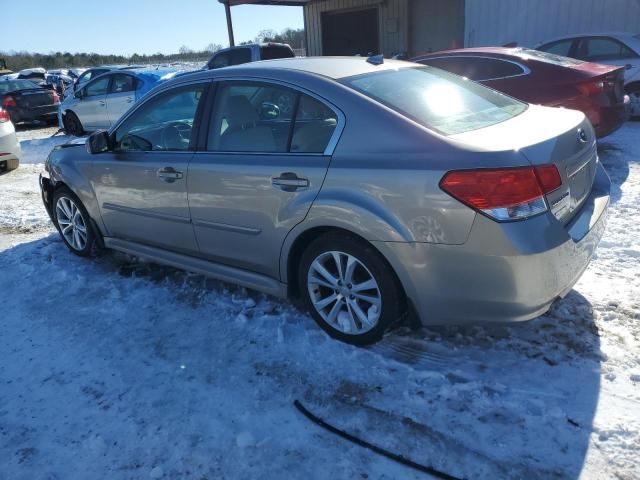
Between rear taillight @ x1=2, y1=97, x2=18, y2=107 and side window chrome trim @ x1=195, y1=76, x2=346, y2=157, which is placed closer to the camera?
side window chrome trim @ x1=195, y1=76, x2=346, y2=157

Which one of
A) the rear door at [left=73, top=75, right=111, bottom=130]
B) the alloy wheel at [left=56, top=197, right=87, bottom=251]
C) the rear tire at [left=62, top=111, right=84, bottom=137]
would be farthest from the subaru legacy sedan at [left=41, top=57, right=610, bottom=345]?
the rear tire at [left=62, top=111, right=84, bottom=137]

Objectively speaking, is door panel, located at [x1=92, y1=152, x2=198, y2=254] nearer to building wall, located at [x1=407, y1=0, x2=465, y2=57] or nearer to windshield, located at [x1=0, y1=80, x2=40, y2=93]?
windshield, located at [x1=0, y1=80, x2=40, y2=93]

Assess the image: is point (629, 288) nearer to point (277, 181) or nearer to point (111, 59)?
point (277, 181)

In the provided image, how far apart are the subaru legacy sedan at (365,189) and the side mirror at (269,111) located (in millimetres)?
11

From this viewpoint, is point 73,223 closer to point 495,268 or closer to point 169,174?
point 169,174

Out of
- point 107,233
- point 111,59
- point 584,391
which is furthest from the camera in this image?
point 111,59

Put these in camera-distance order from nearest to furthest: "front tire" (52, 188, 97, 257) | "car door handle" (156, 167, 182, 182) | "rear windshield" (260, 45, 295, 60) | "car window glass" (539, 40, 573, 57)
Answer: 1. "car door handle" (156, 167, 182, 182)
2. "front tire" (52, 188, 97, 257)
3. "car window glass" (539, 40, 573, 57)
4. "rear windshield" (260, 45, 295, 60)

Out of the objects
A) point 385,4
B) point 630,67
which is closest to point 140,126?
point 630,67

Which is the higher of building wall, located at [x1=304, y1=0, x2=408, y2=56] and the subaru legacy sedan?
building wall, located at [x1=304, y1=0, x2=408, y2=56]

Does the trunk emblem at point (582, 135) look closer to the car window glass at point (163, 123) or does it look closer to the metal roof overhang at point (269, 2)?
the car window glass at point (163, 123)

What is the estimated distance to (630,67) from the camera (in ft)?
29.1

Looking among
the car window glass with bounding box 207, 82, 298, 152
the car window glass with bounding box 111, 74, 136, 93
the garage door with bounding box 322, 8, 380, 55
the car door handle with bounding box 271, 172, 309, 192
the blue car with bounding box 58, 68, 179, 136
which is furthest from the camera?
the garage door with bounding box 322, 8, 380, 55

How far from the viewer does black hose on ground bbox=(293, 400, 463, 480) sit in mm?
2193

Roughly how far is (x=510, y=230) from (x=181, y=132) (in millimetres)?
2400
